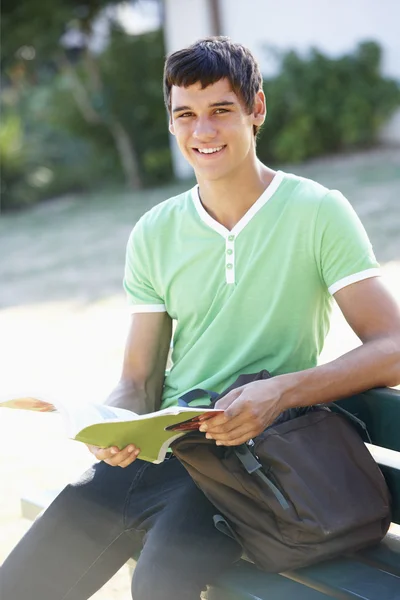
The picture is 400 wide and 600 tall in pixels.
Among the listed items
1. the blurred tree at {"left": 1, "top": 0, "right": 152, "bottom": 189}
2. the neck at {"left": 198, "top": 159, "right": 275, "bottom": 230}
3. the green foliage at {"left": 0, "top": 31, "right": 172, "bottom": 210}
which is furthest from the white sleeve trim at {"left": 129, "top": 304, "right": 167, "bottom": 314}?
the blurred tree at {"left": 1, "top": 0, "right": 152, "bottom": 189}

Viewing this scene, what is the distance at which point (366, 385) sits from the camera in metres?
2.46

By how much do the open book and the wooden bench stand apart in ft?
1.26

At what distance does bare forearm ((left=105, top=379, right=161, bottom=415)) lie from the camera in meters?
2.85

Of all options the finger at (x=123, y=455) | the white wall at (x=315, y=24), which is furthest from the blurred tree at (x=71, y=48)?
the finger at (x=123, y=455)

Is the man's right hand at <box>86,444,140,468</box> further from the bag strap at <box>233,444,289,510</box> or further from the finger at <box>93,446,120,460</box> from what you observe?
the bag strap at <box>233,444,289,510</box>

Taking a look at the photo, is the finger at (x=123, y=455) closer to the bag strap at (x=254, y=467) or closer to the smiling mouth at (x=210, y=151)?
the bag strap at (x=254, y=467)

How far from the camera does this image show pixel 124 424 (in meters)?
2.25

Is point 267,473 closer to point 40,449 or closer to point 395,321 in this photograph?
point 395,321

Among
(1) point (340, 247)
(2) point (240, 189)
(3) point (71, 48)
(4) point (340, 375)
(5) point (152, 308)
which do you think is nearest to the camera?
(4) point (340, 375)

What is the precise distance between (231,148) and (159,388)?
2.53 feet

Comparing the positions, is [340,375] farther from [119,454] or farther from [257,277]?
[119,454]

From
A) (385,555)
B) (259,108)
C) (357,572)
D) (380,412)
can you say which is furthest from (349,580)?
(259,108)

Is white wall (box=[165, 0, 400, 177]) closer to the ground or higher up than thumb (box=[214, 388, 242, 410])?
higher up

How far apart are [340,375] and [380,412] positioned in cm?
21
